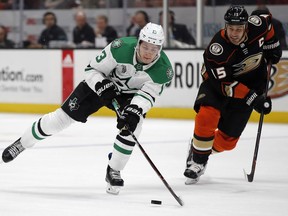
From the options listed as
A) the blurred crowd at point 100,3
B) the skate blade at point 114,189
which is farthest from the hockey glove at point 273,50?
the blurred crowd at point 100,3

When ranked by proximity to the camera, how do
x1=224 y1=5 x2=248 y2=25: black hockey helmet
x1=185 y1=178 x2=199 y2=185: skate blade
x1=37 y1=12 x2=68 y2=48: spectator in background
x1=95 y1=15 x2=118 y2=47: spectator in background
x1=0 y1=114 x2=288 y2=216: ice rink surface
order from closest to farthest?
x1=0 y1=114 x2=288 y2=216: ice rink surface
x1=224 y1=5 x2=248 y2=25: black hockey helmet
x1=185 y1=178 x2=199 y2=185: skate blade
x1=95 y1=15 x2=118 y2=47: spectator in background
x1=37 y1=12 x2=68 y2=48: spectator in background

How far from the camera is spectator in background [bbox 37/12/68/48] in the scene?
997 cm

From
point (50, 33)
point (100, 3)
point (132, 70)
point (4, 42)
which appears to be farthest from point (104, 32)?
point (132, 70)

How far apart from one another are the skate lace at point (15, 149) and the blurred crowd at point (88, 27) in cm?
443

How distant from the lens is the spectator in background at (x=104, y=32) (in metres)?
9.75

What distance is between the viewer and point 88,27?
991cm

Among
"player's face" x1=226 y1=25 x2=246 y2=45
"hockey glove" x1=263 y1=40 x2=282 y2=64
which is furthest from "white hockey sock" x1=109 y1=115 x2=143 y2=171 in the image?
"hockey glove" x1=263 y1=40 x2=282 y2=64

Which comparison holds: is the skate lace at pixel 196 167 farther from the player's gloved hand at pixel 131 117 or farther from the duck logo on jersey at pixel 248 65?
the player's gloved hand at pixel 131 117

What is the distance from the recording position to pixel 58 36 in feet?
32.7

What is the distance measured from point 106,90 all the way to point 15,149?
0.78 m

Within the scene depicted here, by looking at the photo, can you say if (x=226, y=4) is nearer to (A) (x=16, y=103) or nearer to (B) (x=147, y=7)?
(B) (x=147, y=7)

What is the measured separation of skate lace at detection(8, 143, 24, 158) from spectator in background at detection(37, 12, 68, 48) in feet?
16.4

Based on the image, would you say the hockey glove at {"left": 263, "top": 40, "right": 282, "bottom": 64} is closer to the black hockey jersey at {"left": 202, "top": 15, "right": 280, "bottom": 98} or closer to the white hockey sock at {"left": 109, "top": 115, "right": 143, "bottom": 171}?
the black hockey jersey at {"left": 202, "top": 15, "right": 280, "bottom": 98}

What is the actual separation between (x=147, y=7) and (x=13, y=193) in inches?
211
